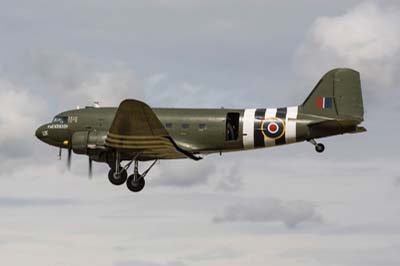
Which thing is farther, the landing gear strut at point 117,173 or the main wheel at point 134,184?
the main wheel at point 134,184

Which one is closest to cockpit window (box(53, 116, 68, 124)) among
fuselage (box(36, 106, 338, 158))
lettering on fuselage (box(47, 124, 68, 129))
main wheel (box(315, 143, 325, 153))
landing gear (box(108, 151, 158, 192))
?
lettering on fuselage (box(47, 124, 68, 129))

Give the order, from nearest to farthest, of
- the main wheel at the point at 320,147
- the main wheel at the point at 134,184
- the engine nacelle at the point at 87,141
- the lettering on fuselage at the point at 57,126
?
the engine nacelle at the point at 87,141
the main wheel at the point at 320,147
the main wheel at the point at 134,184
the lettering on fuselage at the point at 57,126

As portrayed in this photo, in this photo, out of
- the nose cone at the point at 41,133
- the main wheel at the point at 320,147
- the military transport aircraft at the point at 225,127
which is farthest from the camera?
the nose cone at the point at 41,133

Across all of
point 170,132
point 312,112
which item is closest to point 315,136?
point 312,112

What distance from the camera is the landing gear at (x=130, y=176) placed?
36.0 meters

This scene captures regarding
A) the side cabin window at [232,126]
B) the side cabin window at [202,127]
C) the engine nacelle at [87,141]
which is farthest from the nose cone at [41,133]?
the side cabin window at [232,126]

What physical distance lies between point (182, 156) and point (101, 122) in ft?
12.6

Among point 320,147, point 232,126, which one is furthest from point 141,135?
point 320,147

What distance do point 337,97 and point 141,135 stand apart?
8.78m

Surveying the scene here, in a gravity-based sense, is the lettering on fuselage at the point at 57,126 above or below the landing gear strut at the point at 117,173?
above

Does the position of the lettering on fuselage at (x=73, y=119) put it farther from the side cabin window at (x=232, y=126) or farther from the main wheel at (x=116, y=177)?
the side cabin window at (x=232, y=126)

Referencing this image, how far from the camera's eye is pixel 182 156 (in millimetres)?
36375

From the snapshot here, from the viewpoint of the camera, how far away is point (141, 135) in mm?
34312

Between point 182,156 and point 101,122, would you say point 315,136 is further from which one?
point 101,122
